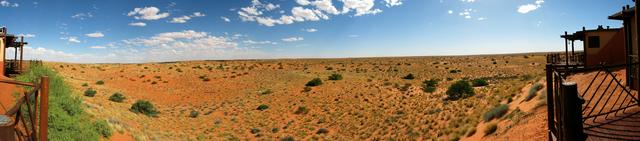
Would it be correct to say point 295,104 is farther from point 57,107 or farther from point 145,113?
point 57,107

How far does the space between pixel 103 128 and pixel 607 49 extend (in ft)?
85.1

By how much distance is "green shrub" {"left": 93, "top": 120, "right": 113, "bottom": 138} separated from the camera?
15.0 metres

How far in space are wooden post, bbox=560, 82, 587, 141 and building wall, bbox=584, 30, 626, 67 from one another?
20.8 metres

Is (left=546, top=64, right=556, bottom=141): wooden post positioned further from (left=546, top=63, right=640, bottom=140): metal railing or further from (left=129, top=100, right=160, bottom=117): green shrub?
(left=129, top=100, right=160, bottom=117): green shrub

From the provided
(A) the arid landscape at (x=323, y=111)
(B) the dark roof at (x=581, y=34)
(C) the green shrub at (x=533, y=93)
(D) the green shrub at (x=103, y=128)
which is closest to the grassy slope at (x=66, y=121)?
(D) the green shrub at (x=103, y=128)

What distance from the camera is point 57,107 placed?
1443cm

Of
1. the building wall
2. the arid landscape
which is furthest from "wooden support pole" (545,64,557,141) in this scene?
the building wall

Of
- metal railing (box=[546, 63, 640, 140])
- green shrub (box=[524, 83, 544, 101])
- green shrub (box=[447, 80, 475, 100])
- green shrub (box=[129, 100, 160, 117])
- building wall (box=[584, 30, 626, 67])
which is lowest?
green shrub (box=[129, 100, 160, 117])

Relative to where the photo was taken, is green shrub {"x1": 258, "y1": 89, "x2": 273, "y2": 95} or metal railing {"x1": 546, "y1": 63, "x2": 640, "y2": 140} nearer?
metal railing {"x1": 546, "y1": 63, "x2": 640, "y2": 140}

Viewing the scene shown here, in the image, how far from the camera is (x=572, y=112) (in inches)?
178

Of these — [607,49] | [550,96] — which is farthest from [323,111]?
[550,96]

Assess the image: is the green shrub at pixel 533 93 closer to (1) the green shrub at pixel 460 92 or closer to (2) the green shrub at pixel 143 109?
(1) the green shrub at pixel 460 92

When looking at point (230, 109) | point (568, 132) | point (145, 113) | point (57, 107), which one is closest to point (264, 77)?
point (230, 109)

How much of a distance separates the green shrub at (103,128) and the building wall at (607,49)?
24956 millimetres
